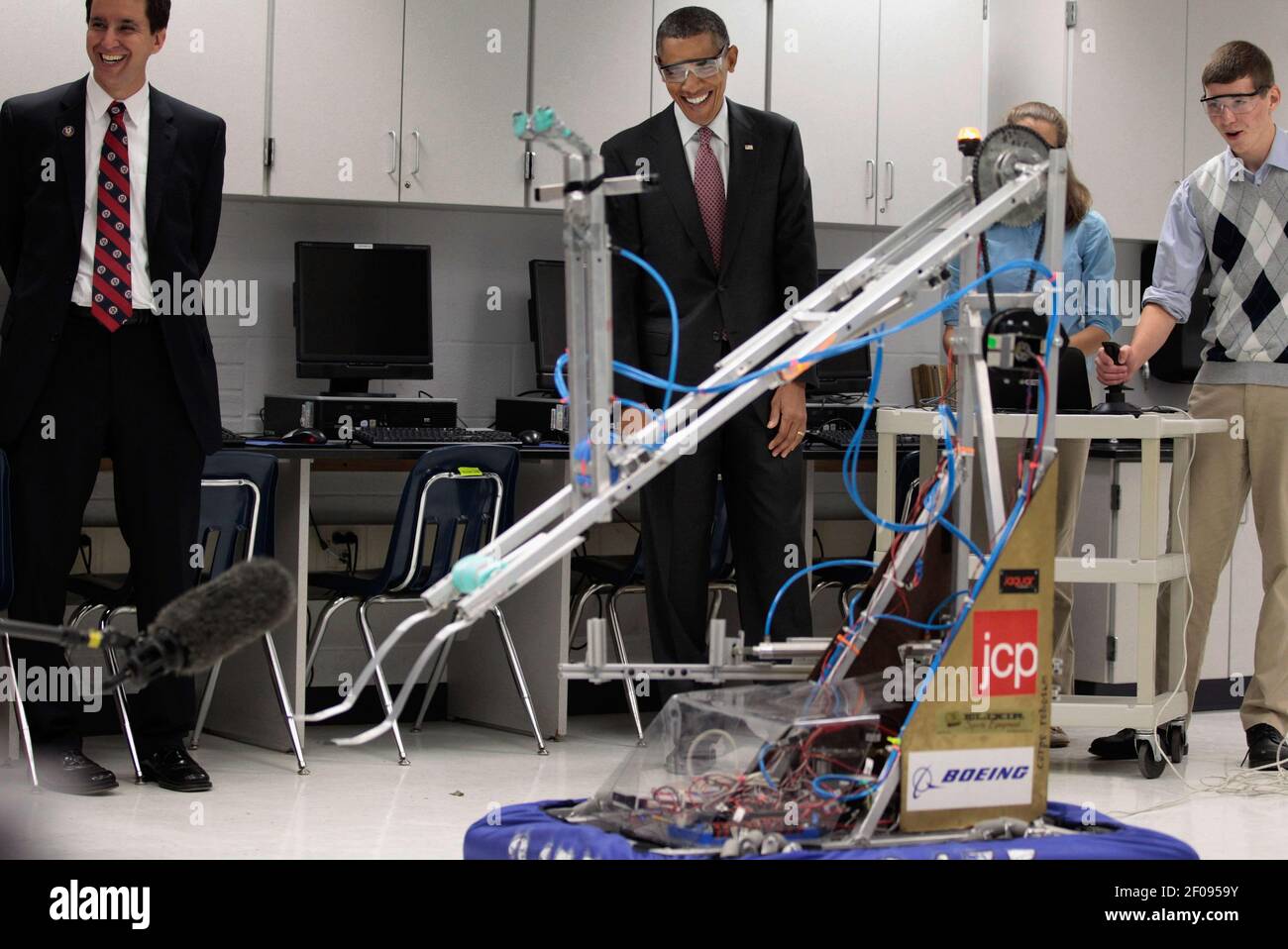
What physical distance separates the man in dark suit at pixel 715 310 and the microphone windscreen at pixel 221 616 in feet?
8.06

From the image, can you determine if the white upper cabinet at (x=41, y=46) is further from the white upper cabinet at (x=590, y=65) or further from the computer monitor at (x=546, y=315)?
the computer monitor at (x=546, y=315)

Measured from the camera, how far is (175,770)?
3.99 metres

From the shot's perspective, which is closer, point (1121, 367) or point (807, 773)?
point (807, 773)

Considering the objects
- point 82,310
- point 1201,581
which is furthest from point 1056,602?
point 82,310

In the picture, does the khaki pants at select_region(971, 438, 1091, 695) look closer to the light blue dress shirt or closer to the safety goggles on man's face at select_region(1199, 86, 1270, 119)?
the light blue dress shirt

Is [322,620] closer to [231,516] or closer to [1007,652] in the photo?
[231,516]

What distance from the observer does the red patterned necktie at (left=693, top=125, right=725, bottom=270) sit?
406 centimetres

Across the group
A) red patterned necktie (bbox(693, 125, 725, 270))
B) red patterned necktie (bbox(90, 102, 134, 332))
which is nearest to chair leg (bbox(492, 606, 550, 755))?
red patterned necktie (bbox(693, 125, 725, 270))

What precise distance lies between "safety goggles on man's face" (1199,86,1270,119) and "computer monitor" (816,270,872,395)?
1.62 metres

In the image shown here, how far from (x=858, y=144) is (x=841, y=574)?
1533 millimetres

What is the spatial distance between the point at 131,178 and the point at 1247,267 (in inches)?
109

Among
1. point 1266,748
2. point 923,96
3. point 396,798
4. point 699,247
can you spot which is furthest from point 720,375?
point 923,96

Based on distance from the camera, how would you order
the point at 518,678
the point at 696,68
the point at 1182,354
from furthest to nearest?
the point at 1182,354 < the point at 518,678 < the point at 696,68

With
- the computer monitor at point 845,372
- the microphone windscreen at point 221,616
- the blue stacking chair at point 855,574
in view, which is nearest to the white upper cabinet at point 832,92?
the computer monitor at point 845,372
